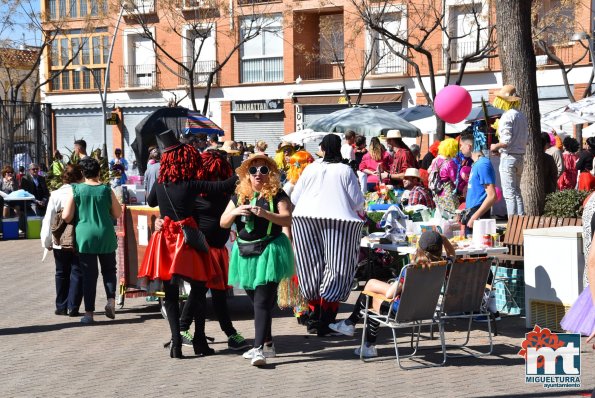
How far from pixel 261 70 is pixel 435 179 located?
29.8m

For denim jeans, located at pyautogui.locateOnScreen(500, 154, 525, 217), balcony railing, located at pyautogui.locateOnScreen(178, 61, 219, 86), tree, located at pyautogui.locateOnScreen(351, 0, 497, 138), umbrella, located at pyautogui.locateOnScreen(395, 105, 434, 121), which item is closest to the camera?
denim jeans, located at pyautogui.locateOnScreen(500, 154, 525, 217)

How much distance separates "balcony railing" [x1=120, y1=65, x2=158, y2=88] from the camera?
152 ft

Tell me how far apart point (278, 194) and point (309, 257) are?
1.14m

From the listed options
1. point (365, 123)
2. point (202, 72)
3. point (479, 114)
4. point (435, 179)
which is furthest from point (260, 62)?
point (435, 179)

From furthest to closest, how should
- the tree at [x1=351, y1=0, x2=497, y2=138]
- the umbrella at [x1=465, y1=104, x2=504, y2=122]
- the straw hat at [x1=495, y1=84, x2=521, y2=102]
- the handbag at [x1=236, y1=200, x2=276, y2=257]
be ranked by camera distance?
the tree at [x1=351, y1=0, x2=497, y2=138]
the umbrella at [x1=465, y1=104, x2=504, y2=122]
the straw hat at [x1=495, y1=84, x2=521, y2=102]
the handbag at [x1=236, y1=200, x2=276, y2=257]

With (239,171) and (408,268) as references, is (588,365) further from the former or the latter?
(239,171)

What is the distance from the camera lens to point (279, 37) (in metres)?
42.8

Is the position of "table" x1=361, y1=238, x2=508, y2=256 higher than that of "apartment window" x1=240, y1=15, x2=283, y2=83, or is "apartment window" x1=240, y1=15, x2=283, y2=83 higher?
"apartment window" x1=240, y1=15, x2=283, y2=83

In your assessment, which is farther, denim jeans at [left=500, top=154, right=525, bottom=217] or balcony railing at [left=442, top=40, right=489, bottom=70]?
balcony railing at [left=442, top=40, right=489, bottom=70]

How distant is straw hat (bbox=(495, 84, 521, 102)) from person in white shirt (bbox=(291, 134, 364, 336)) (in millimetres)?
3306

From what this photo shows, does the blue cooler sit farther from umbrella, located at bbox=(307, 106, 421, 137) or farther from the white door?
the white door

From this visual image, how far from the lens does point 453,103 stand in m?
16.1

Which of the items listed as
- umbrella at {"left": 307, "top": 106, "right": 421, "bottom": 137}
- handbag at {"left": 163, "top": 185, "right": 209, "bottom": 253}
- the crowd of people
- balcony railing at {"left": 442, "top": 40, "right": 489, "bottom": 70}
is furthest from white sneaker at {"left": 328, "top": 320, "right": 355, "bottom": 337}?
balcony railing at {"left": 442, "top": 40, "right": 489, "bottom": 70}

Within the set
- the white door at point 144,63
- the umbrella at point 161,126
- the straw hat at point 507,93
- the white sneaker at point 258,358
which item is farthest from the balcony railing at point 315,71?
the white sneaker at point 258,358
